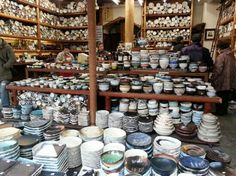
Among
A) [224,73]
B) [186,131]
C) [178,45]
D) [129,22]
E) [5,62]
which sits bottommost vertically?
[186,131]

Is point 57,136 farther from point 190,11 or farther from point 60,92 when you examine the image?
point 190,11

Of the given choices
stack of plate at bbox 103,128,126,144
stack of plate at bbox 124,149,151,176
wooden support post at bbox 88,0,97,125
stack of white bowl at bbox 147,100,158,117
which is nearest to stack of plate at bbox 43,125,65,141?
stack of plate at bbox 103,128,126,144

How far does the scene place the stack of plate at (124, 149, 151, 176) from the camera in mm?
1203

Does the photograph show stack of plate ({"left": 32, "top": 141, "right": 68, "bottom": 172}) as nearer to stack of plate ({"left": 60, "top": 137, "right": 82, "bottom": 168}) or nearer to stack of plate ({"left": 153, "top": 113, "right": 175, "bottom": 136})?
stack of plate ({"left": 60, "top": 137, "right": 82, "bottom": 168})

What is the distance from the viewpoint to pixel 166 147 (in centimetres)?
152

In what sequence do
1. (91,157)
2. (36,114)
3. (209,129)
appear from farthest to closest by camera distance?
1. (36,114)
2. (209,129)
3. (91,157)

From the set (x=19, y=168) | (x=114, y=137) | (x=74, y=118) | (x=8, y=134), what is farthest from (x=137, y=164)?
(x=74, y=118)

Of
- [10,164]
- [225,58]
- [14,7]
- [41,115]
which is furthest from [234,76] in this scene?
[14,7]

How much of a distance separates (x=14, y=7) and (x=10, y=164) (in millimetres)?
5250

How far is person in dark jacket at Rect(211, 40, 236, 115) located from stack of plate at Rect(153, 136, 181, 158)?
10.1 ft

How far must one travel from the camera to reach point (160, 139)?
1.64 m

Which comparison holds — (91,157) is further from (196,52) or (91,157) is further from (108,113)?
(196,52)

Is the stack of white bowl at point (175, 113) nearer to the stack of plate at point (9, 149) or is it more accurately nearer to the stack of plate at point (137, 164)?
the stack of plate at point (137, 164)

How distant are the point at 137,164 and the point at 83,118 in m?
1.49
